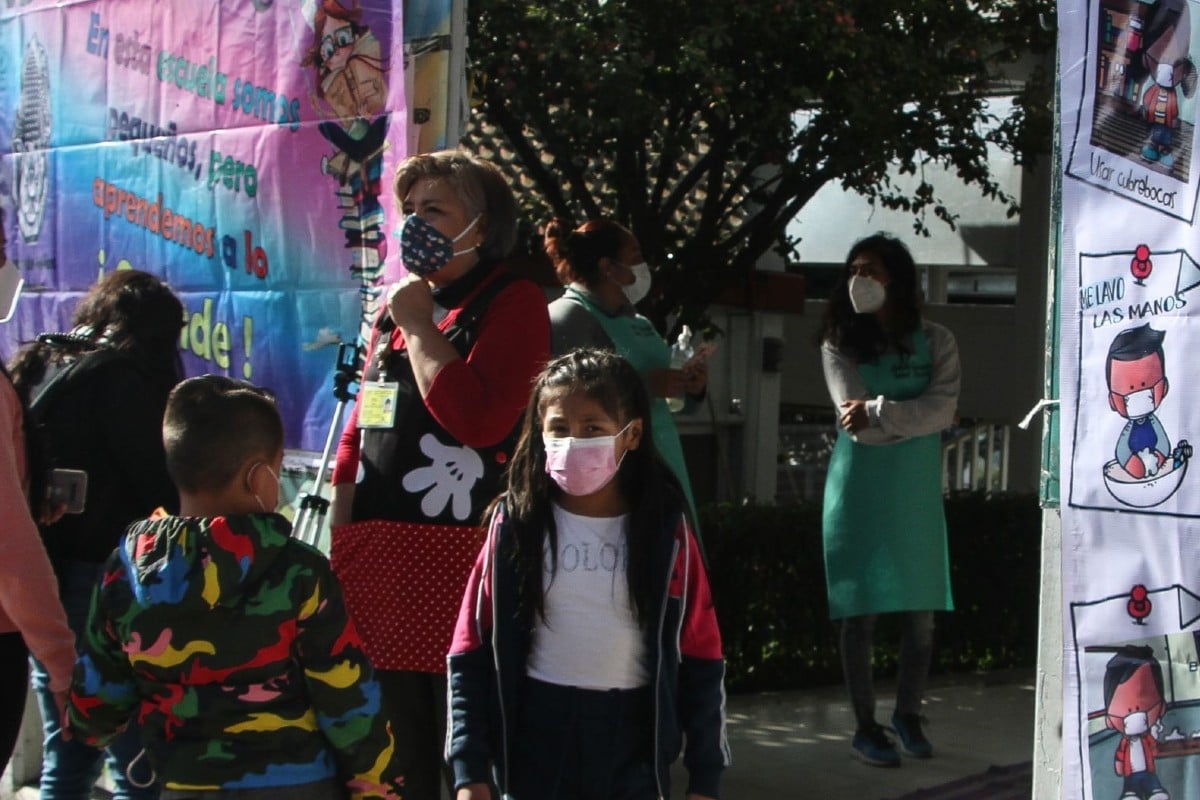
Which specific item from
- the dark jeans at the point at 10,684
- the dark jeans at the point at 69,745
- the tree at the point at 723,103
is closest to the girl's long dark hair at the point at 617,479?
the dark jeans at the point at 10,684

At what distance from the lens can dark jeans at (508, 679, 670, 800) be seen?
3.03 metres

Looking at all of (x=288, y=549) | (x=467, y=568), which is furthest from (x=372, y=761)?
(x=467, y=568)

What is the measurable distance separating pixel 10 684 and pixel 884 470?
9.69 feet

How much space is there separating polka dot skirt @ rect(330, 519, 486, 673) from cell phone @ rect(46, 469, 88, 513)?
807 mm

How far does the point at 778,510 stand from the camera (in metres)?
7.30

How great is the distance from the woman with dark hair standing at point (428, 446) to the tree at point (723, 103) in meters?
2.74

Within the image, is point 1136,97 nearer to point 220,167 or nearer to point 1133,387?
point 1133,387

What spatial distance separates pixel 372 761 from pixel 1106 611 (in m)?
1.50

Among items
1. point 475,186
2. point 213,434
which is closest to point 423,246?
point 475,186

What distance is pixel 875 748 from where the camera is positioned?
18.3 feet

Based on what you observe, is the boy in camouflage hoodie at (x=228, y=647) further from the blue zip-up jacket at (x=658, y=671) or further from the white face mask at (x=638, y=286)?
the white face mask at (x=638, y=286)

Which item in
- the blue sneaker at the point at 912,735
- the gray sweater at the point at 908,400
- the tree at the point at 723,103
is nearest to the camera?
the gray sweater at the point at 908,400

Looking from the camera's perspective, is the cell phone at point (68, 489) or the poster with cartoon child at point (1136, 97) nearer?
the poster with cartoon child at point (1136, 97)

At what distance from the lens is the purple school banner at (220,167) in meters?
4.15
